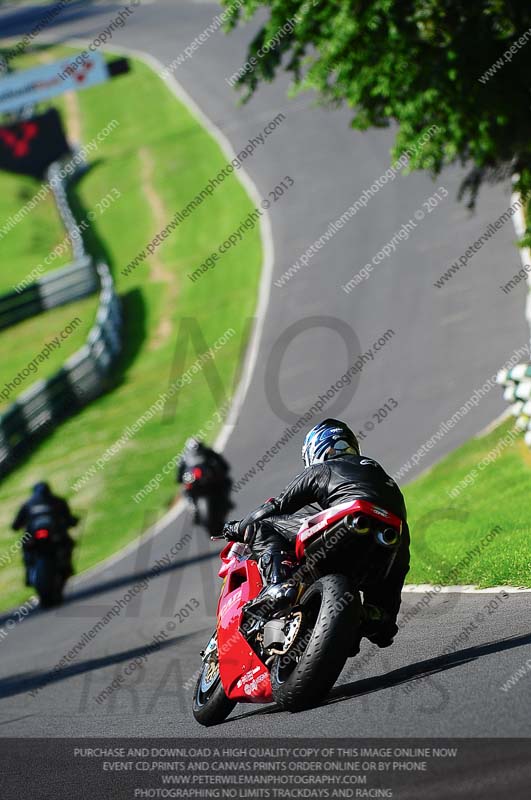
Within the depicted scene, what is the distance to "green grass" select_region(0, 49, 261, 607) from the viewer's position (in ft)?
72.9

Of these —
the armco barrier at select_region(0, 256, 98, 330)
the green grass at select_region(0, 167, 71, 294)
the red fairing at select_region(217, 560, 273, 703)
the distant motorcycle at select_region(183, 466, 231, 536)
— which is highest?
the red fairing at select_region(217, 560, 273, 703)

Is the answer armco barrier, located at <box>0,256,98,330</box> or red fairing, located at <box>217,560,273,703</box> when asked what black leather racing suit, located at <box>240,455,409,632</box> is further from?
armco barrier, located at <box>0,256,98,330</box>

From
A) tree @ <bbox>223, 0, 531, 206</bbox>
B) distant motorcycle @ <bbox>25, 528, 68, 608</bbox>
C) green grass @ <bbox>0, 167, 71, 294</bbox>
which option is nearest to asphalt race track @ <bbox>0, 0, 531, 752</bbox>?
distant motorcycle @ <bbox>25, 528, 68, 608</bbox>

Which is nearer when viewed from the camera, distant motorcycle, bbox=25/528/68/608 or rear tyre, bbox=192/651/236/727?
rear tyre, bbox=192/651/236/727

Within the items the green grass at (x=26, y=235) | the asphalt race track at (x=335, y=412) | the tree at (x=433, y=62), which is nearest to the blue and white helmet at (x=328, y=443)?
the asphalt race track at (x=335, y=412)

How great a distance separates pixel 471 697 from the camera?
5891 mm

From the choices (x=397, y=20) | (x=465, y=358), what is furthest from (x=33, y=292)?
(x=397, y=20)

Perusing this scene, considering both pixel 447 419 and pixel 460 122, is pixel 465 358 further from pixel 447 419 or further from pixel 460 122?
pixel 460 122

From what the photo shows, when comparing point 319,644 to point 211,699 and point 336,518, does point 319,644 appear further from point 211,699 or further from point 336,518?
point 211,699

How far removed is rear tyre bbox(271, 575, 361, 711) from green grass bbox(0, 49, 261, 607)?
1202 centimetres

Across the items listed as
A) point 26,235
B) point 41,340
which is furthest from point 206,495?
point 26,235

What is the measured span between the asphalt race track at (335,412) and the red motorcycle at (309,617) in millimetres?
212

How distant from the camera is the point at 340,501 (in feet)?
21.5

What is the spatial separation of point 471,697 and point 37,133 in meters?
41.3
